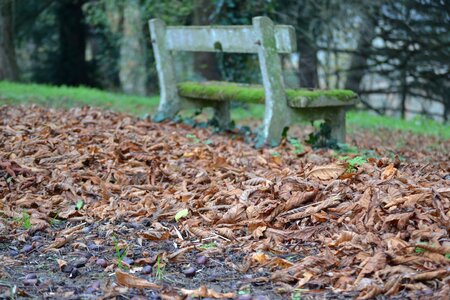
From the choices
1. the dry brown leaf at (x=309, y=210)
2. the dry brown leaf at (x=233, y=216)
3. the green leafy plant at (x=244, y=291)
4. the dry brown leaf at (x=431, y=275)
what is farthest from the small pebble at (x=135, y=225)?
the dry brown leaf at (x=431, y=275)

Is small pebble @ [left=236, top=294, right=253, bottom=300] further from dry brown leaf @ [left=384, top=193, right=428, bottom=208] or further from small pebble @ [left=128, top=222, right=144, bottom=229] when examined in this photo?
small pebble @ [left=128, top=222, right=144, bottom=229]

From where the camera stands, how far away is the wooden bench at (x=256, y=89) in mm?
6922

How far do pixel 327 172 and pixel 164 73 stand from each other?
4.53 meters

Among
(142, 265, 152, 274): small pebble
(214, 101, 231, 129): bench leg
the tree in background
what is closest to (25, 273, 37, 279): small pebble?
(142, 265, 152, 274): small pebble

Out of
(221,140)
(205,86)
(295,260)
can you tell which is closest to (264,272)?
(295,260)

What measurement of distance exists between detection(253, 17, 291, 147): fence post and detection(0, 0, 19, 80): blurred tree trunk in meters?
10.3

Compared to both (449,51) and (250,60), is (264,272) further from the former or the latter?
(449,51)

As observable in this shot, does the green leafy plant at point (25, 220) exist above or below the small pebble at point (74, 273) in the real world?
above

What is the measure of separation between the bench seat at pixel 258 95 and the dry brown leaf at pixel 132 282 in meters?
3.95

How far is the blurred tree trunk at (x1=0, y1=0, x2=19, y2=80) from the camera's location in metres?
15.5

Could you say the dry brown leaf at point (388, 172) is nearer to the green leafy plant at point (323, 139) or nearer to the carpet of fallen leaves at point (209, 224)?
the carpet of fallen leaves at point (209, 224)

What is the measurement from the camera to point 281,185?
4477mm

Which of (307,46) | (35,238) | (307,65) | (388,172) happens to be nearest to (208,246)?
(35,238)

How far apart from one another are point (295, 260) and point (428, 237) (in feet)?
2.31
